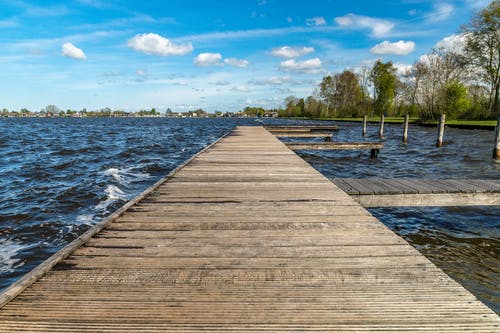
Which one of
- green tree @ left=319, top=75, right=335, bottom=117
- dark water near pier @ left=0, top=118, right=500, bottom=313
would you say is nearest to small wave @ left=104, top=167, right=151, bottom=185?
dark water near pier @ left=0, top=118, right=500, bottom=313

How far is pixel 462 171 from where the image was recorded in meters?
12.3

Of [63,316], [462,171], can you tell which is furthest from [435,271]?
[462,171]

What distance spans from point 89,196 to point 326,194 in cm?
717

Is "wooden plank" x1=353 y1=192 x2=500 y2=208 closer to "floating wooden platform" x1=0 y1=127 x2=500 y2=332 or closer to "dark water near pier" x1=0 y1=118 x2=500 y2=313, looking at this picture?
"dark water near pier" x1=0 y1=118 x2=500 y2=313

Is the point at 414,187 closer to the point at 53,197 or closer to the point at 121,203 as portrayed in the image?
the point at 121,203

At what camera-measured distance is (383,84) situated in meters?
68.2

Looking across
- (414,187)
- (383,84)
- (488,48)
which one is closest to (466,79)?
(488,48)

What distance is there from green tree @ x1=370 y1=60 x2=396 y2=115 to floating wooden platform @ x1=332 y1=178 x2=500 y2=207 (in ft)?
228

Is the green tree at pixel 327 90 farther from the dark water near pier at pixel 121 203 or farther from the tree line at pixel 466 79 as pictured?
the dark water near pier at pixel 121 203

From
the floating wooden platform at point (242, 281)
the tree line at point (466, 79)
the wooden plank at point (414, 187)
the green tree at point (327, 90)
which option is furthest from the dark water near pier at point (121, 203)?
the green tree at point (327, 90)

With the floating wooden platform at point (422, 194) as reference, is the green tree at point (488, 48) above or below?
above

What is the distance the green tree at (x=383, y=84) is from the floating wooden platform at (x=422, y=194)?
69.5 m

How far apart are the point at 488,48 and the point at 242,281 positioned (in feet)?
161

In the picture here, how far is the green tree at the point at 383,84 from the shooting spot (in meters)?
68.0
